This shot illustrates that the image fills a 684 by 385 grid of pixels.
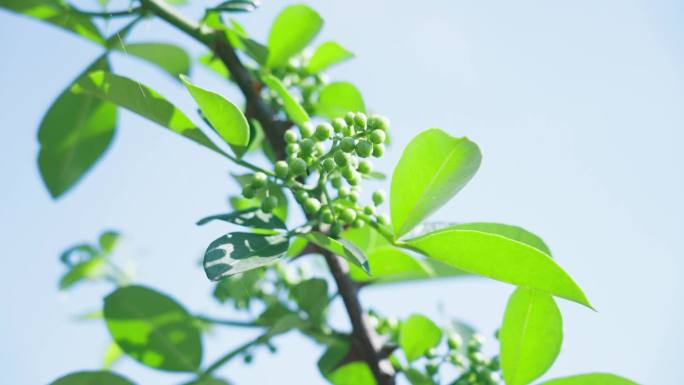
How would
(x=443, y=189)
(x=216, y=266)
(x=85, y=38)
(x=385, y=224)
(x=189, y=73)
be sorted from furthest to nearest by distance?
(x=189, y=73)
(x=85, y=38)
(x=385, y=224)
(x=443, y=189)
(x=216, y=266)

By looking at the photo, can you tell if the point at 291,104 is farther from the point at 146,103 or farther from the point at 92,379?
the point at 92,379

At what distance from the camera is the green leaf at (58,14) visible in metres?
1.65

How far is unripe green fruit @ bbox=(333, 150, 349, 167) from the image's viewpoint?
45.6 inches

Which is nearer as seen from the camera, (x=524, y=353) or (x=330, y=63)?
(x=524, y=353)

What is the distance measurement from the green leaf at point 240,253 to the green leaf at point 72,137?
91 cm

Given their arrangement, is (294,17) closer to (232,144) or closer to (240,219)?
(232,144)

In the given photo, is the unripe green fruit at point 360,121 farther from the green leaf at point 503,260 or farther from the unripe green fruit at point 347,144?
the green leaf at point 503,260

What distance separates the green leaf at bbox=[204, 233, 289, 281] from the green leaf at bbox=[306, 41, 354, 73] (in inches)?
27.7

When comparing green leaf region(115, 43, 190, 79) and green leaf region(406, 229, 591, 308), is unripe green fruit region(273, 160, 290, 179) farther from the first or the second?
green leaf region(115, 43, 190, 79)

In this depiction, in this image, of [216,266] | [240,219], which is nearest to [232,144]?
[240,219]

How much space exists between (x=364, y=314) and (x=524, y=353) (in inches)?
Answer: 14.5

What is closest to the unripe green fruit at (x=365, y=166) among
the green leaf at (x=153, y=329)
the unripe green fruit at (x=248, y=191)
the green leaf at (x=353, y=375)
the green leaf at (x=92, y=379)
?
the unripe green fruit at (x=248, y=191)

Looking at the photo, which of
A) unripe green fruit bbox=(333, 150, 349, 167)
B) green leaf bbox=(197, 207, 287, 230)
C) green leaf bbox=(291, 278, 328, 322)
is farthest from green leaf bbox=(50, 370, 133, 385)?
unripe green fruit bbox=(333, 150, 349, 167)

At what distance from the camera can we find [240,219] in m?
1.17
